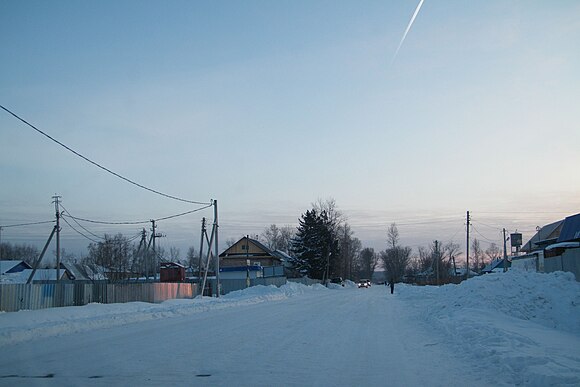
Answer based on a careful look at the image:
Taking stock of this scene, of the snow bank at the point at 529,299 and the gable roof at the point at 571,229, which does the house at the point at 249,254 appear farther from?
the snow bank at the point at 529,299

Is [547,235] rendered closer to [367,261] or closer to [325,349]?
[325,349]

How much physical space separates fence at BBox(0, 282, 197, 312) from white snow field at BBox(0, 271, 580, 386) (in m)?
6.33

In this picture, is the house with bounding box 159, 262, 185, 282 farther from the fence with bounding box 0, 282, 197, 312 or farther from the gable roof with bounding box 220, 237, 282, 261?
the gable roof with bounding box 220, 237, 282, 261

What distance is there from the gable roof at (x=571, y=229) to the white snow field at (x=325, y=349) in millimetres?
21075

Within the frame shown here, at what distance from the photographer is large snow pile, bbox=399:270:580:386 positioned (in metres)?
9.28

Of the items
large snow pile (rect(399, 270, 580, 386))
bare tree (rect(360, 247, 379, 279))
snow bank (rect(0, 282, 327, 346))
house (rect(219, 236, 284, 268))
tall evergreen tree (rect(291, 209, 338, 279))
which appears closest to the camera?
large snow pile (rect(399, 270, 580, 386))

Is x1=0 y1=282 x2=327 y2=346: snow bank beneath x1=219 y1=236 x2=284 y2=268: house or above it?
beneath

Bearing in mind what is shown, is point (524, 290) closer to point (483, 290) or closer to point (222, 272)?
point (483, 290)

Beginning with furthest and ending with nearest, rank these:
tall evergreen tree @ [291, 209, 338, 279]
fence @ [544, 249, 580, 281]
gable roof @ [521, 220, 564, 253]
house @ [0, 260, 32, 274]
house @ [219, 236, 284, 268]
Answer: house @ [219, 236, 284, 268]
tall evergreen tree @ [291, 209, 338, 279]
house @ [0, 260, 32, 274]
gable roof @ [521, 220, 564, 253]
fence @ [544, 249, 580, 281]

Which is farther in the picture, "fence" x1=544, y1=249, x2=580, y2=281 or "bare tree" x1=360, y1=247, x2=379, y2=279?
"bare tree" x1=360, y1=247, x2=379, y2=279

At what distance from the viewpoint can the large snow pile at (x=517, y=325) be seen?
9.28 metres

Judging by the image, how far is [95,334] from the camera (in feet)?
54.7

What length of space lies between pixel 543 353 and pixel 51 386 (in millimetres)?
8814

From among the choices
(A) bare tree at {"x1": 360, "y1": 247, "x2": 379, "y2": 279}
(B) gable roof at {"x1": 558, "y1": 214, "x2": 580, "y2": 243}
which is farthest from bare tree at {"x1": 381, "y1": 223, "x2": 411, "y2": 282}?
(B) gable roof at {"x1": 558, "y1": 214, "x2": 580, "y2": 243}
